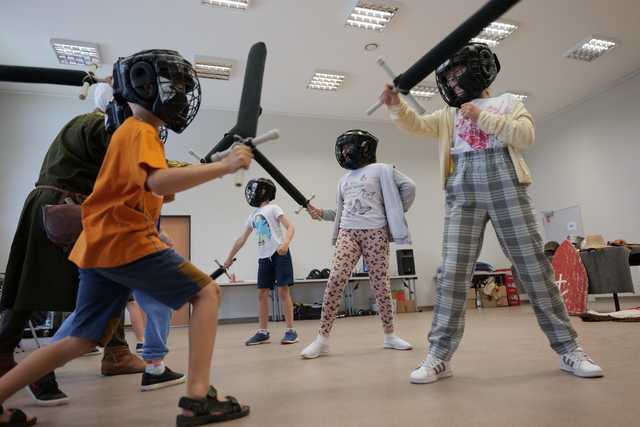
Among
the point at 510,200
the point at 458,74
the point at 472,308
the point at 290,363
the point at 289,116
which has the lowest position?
the point at 472,308

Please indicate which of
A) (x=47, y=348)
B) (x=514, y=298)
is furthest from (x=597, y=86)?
(x=47, y=348)

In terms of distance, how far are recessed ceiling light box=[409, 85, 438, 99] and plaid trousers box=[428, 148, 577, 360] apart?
682 cm

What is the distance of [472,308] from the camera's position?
8.25m

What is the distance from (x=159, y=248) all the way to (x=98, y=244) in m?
0.17

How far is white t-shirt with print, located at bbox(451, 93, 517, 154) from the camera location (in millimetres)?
2004

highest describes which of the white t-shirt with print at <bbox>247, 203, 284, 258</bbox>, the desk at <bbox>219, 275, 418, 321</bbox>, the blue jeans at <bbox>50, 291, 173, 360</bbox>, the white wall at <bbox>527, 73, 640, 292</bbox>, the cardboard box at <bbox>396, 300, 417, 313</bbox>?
the white wall at <bbox>527, 73, 640, 292</bbox>

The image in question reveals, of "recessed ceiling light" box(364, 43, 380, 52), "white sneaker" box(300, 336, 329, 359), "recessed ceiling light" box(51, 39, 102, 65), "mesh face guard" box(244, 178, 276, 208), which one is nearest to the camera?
"white sneaker" box(300, 336, 329, 359)

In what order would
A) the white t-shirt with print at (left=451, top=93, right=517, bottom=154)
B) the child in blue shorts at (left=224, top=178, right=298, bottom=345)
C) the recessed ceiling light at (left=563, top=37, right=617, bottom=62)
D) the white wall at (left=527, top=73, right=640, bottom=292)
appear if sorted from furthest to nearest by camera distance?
the white wall at (left=527, top=73, right=640, bottom=292) → the recessed ceiling light at (left=563, top=37, right=617, bottom=62) → the child in blue shorts at (left=224, top=178, right=298, bottom=345) → the white t-shirt with print at (left=451, top=93, right=517, bottom=154)

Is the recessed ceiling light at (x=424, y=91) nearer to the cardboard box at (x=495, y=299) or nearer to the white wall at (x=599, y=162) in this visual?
the white wall at (x=599, y=162)

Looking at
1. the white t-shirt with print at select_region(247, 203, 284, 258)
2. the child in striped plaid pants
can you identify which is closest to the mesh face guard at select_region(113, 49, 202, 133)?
the child in striped plaid pants

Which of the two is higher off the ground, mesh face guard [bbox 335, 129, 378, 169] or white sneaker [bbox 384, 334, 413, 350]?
mesh face guard [bbox 335, 129, 378, 169]

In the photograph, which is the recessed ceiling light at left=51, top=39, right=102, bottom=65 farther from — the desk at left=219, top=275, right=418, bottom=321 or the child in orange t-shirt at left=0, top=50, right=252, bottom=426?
the child in orange t-shirt at left=0, top=50, right=252, bottom=426

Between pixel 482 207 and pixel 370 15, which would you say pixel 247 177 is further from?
pixel 482 207

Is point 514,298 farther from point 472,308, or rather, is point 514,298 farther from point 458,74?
point 458,74
